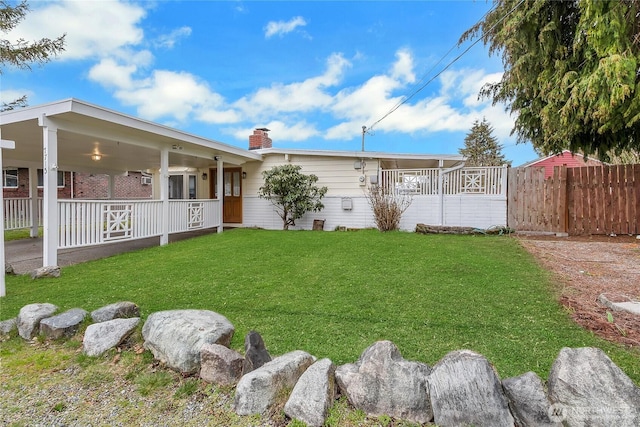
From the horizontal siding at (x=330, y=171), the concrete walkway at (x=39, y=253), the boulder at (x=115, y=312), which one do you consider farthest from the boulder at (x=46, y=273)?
the horizontal siding at (x=330, y=171)

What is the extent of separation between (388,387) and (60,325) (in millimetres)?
2889

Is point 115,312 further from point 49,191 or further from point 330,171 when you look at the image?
point 330,171

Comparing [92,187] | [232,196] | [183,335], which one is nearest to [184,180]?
[232,196]

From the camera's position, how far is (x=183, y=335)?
2.47m

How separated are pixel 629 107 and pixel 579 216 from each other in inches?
165

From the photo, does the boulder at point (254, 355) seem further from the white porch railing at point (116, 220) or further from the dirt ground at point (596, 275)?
the white porch railing at point (116, 220)

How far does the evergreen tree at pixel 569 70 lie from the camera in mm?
4484

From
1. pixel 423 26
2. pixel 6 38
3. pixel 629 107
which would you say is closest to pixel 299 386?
pixel 629 107

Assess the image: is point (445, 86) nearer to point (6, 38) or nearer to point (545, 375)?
point (545, 375)

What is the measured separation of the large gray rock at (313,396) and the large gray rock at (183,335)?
2.81 ft

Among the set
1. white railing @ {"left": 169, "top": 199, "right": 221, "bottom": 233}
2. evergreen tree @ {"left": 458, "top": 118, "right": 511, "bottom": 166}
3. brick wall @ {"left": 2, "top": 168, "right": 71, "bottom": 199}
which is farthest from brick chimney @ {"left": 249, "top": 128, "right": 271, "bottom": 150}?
evergreen tree @ {"left": 458, "top": 118, "right": 511, "bottom": 166}

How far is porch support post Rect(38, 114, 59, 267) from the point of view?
520 cm

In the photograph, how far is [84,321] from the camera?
3062 mm

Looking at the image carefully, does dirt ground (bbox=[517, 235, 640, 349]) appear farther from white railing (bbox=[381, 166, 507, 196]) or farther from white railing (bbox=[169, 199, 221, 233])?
white railing (bbox=[169, 199, 221, 233])
